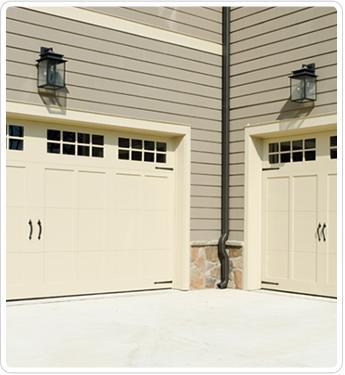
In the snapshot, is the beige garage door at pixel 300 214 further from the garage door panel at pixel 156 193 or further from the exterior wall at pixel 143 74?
the garage door panel at pixel 156 193

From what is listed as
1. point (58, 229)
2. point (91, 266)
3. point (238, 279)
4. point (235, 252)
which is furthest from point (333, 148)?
point (58, 229)

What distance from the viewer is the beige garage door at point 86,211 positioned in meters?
6.15

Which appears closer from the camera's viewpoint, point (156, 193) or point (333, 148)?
point (333, 148)

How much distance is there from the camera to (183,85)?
7.41 m

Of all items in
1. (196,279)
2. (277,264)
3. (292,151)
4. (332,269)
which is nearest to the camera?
(332,269)

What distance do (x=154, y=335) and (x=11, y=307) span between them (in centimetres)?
204

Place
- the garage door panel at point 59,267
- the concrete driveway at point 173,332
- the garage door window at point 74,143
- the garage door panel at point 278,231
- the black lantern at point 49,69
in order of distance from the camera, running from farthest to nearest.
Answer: the garage door panel at point 278,231, the garage door window at point 74,143, the garage door panel at point 59,267, the black lantern at point 49,69, the concrete driveway at point 173,332

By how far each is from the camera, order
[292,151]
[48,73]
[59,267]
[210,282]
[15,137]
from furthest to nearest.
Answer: [210,282] < [292,151] < [59,267] < [15,137] < [48,73]

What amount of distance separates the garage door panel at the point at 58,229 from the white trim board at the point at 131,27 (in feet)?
7.95

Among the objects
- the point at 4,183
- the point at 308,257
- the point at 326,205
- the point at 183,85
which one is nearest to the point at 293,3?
the point at 183,85

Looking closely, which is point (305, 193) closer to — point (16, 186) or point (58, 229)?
point (58, 229)

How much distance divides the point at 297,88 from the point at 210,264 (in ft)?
9.13

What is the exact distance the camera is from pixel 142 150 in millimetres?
7219

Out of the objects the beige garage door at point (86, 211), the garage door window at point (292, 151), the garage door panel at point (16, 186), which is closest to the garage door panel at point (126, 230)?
the beige garage door at point (86, 211)
